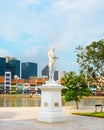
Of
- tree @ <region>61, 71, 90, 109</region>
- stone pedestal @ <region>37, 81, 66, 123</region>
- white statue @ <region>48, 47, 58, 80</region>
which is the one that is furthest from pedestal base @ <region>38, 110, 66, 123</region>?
tree @ <region>61, 71, 90, 109</region>

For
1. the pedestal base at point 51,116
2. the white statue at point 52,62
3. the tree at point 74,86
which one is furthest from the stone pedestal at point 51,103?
the tree at point 74,86

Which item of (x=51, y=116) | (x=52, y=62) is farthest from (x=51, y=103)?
(x=52, y=62)

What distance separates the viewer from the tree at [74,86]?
28214 mm

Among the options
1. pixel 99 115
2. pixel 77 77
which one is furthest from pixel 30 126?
pixel 77 77

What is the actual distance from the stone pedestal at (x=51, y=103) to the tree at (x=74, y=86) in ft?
33.3

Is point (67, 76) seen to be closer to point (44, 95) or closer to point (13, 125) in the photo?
point (44, 95)

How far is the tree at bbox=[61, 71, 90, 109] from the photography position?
28.2 m

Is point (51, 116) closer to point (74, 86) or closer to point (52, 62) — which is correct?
point (52, 62)

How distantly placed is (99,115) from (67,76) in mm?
8129

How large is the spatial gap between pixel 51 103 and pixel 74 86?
35.7 feet

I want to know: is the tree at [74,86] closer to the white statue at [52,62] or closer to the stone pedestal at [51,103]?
the white statue at [52,62]

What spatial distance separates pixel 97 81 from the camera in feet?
80.9

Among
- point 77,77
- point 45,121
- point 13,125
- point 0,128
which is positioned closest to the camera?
point 0,128

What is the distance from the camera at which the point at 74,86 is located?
93.2 ft
